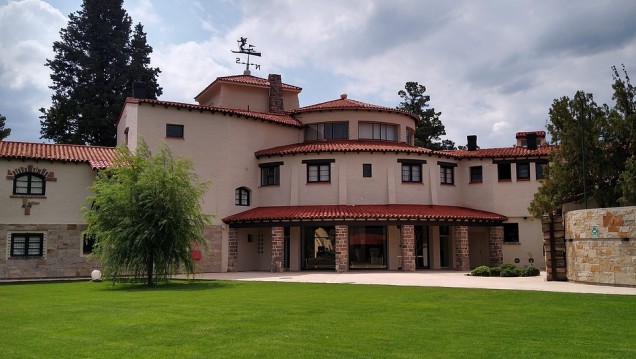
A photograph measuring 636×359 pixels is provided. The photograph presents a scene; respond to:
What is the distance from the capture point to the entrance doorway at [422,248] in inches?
1417

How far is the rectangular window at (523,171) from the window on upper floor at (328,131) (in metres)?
11.5

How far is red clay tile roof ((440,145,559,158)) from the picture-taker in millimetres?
37594

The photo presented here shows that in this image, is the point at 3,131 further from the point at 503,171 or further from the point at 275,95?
the point at 503,171

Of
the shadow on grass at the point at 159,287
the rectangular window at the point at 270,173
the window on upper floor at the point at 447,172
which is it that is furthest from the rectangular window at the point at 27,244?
the window on upper floor at the point at 447,172

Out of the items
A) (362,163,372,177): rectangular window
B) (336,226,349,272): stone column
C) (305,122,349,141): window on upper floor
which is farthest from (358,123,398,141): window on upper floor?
(336,226,349,272): stone column

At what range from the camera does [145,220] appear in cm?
2377

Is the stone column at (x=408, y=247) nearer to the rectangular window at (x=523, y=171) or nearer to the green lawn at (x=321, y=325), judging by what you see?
the rectangular window at (x=523, y=171)

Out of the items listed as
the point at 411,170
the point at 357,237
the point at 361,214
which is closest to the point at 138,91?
the point at 361,214

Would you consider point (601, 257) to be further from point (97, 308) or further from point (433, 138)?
point (433, 138)

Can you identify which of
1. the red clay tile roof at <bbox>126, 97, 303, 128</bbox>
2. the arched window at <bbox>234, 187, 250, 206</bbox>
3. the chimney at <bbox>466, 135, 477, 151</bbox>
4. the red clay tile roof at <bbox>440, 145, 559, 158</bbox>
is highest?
the red clay tile roof at <bbox>126, 97, 303, 128</bbox>

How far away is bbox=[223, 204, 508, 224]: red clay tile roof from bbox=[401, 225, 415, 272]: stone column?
32.1 inches

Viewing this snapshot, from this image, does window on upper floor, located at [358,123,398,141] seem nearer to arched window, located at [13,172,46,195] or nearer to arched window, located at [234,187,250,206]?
arched window, located at [234,187,250,206]

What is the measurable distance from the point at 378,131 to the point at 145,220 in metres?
20.3

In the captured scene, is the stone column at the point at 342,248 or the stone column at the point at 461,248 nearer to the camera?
the stone column at the point at 342,248
